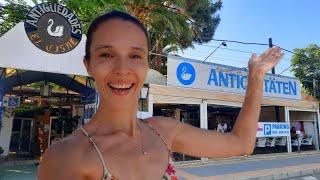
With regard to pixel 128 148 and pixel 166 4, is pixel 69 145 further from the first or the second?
pixel 166 4

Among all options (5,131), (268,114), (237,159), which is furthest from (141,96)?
(268,114)

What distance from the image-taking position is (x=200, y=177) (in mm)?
10203

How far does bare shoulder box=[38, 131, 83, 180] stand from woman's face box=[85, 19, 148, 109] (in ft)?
0.68

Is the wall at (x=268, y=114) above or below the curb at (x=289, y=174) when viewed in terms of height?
above

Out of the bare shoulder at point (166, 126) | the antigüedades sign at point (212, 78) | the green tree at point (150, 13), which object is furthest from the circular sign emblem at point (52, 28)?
the bare shoulder at point (166, 126)

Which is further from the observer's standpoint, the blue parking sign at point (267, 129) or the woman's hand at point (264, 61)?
the blue parking sign at point (267, 129)

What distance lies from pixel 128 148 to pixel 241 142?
59 centimetres

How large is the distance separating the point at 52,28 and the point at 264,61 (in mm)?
8309

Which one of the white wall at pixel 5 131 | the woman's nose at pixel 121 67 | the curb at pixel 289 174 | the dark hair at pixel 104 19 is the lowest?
the curb at pixel 289 174

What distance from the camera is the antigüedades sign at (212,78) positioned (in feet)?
44.2

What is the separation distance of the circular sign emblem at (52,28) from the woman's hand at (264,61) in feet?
27.0

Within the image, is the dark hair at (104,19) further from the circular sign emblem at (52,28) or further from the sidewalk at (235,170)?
the sidewalk at (235,170)

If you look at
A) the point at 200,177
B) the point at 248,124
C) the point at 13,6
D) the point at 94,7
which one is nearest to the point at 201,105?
the point at 200,177

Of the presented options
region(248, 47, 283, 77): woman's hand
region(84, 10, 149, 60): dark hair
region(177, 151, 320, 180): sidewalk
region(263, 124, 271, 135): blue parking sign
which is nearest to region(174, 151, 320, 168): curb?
region(177, 151, 320, 180): sidewalk
